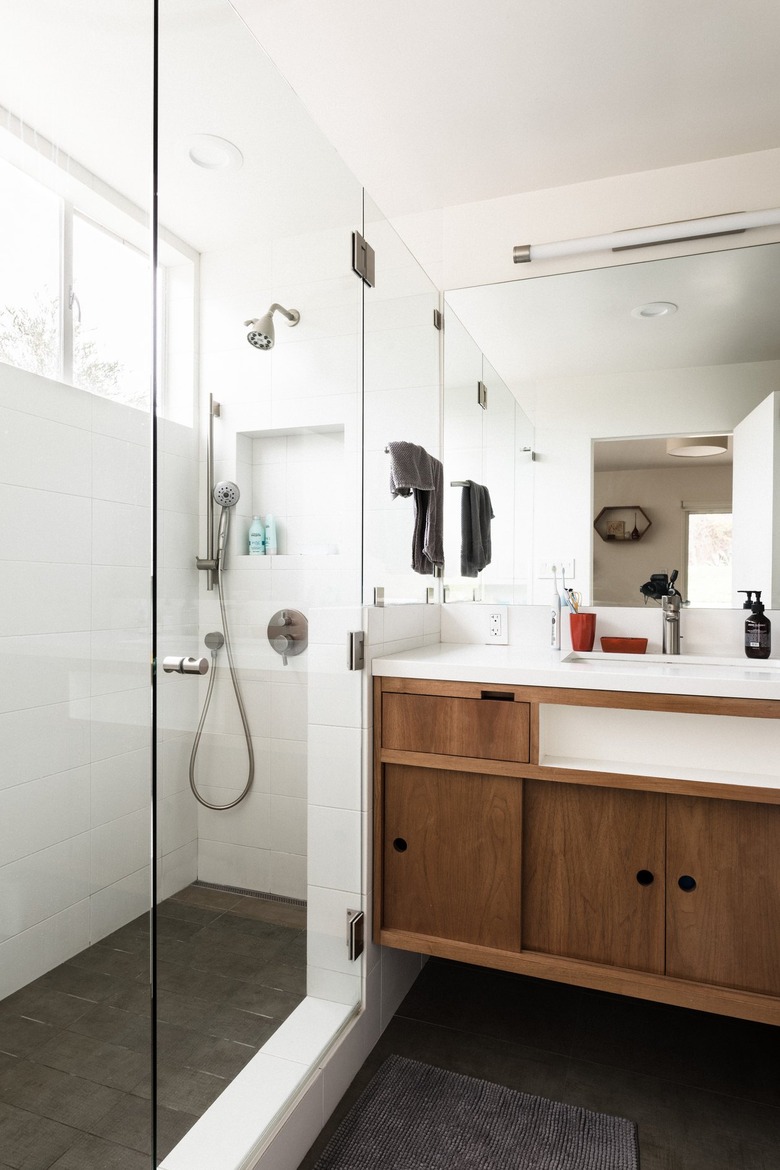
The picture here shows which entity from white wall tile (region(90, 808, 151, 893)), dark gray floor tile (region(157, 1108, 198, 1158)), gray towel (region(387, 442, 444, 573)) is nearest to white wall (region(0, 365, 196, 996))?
white wall tile (region(90, 808, 151, 893))

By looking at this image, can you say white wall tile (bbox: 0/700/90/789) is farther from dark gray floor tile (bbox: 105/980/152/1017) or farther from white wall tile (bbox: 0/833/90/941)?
dark gray floor tile (bbox: 105/980/152/1017)

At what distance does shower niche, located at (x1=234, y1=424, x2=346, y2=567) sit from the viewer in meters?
1.33

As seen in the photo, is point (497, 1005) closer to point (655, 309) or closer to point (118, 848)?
point (118, 848)

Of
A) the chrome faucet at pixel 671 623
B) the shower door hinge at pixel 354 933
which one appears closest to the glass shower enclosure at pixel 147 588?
the shower door hinge at pixel 354 933

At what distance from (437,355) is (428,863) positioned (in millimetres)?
1664

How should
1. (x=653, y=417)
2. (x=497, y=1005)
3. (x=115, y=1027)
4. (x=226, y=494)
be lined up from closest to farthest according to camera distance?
(x=115, y=1027), (x=226, y=494), (x=497, y=1005), (x=653, y=417)

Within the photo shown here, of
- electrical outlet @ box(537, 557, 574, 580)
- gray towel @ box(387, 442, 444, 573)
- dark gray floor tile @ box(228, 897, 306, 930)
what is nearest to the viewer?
dark gray floor tile @ box(228, 897, 306, 930)

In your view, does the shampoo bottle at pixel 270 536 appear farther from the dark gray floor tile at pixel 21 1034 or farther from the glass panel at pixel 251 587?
the dark gray floor tile at pixel 21 1034

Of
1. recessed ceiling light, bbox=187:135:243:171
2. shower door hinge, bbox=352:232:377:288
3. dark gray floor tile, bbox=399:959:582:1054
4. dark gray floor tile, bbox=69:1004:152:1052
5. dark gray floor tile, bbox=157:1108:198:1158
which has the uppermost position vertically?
shower door hinge, bbox=352:232:377:288

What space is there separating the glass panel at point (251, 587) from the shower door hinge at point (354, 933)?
2 cm

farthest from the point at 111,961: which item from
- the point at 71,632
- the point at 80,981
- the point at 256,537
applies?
the point at 256,537

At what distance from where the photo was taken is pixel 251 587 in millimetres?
1334

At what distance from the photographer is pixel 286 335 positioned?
1451mm

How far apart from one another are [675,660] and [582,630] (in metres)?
0.28
